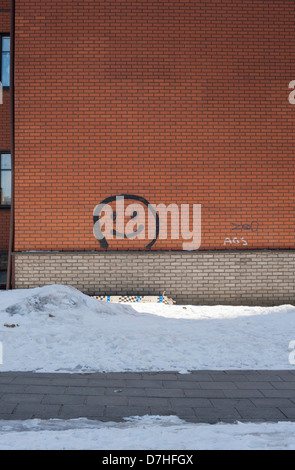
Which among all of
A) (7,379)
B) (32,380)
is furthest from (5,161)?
(32,380)

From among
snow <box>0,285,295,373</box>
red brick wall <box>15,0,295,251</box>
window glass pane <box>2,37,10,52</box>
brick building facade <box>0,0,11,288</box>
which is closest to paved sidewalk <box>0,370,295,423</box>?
snow <box>0,285,295,373</box>

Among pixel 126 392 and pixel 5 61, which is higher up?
pixel 5 61

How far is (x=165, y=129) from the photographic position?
878 cm

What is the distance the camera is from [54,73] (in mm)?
8820

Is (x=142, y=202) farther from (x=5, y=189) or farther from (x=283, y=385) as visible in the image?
(x=283, y=385)

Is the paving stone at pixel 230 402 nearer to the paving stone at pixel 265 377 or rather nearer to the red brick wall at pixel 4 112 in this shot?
the paving stone at pixel 265 377

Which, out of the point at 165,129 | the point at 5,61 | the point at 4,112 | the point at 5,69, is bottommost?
the point at 165,129

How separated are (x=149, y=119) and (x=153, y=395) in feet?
21.0

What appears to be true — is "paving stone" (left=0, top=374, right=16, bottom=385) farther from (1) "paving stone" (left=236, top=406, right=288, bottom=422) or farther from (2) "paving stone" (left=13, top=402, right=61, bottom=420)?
(1) "paving stone" (left=236, top=406, right=288, bottom=422)

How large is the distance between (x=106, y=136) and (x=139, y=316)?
13.1 ft

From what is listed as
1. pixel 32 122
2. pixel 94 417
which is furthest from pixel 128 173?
pixel 94 417

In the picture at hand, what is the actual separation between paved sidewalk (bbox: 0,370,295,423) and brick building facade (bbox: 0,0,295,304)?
174 inches

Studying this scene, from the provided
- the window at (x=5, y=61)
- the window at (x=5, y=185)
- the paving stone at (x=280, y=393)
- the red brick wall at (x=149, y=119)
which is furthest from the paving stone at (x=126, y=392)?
the window at (x=5, y=61)

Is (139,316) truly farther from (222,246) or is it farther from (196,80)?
(196,80)
